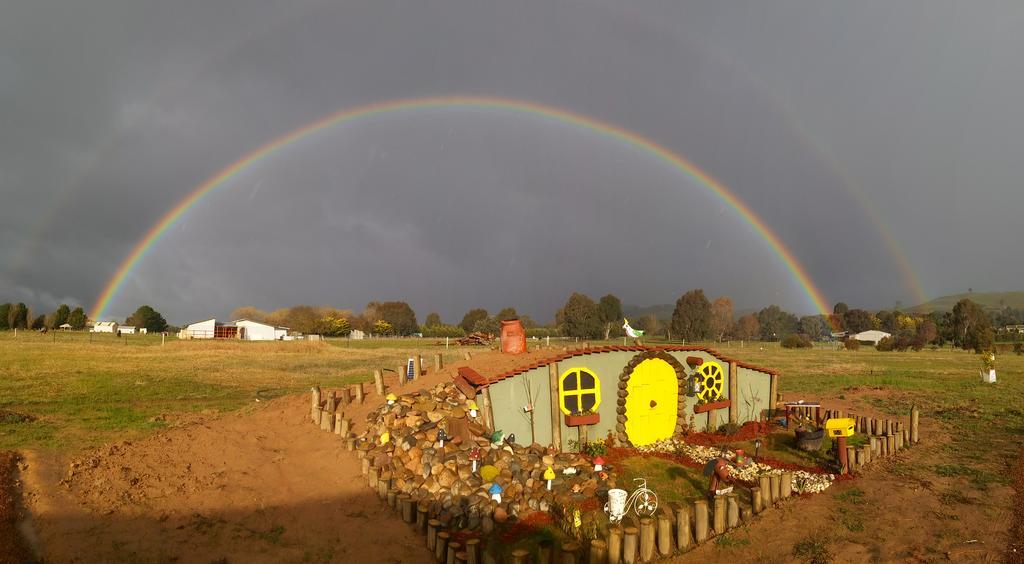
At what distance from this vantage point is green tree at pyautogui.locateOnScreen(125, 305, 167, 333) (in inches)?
5315

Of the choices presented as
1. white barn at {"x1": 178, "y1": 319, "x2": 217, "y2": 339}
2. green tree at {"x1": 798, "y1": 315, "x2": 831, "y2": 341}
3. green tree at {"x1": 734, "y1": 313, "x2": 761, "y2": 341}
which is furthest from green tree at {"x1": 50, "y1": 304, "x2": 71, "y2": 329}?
green tree at {"x1": 798, "y1": 315, "x2": 831, "y2": 341}

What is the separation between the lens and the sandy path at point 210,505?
11383 millimetres

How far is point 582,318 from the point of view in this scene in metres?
102

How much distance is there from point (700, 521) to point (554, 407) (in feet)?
22.1

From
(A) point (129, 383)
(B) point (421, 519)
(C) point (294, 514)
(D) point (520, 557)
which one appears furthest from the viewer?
(A) point (129, 383)

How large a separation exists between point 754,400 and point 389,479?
1534cm

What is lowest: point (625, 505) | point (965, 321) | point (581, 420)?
point (625, 505)

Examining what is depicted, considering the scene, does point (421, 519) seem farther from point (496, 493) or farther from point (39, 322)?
point (39, 322)

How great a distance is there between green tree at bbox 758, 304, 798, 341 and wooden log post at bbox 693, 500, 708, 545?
160225 millimetres

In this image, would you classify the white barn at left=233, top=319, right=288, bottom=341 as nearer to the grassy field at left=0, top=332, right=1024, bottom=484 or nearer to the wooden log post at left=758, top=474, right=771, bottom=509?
the grassy field at left=0, top=332, right=1024, bottom=484

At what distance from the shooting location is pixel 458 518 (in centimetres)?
1291

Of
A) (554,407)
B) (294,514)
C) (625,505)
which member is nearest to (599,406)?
(554,407)

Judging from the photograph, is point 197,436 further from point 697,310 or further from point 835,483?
point 697,310

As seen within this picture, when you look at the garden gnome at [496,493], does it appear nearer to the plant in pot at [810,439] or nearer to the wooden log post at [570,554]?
the wooden log post at [570,554]
